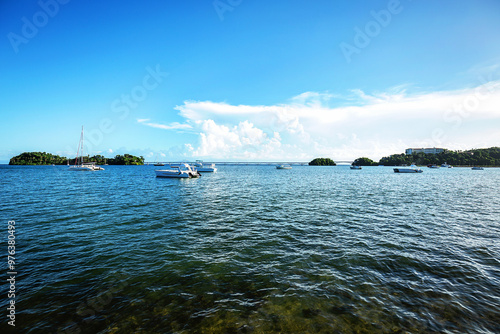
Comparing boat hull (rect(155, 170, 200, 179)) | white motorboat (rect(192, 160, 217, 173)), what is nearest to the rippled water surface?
boat hull (rect(155, 170, 200, 179))

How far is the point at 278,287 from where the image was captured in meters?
8.70

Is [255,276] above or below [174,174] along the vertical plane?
below

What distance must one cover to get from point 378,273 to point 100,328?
11.6 m

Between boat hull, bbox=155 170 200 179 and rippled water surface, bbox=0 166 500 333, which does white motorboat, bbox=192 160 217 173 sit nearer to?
boat hull, bbox=155 170 200 179

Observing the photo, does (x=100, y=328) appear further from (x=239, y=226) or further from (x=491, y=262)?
(x=491, y=262)

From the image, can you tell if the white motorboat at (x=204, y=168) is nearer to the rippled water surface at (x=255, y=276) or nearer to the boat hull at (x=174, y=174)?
the boat hull at (x=174, y=174)

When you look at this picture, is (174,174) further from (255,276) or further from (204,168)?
(255,276)

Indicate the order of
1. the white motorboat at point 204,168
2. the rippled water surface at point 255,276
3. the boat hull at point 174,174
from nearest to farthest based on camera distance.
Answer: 1. the rippled water surface at point 255,276
2. the boat hull at point 174,174
3. the white motorboat at point 204,168

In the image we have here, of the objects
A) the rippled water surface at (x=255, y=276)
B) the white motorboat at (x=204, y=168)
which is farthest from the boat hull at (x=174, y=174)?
the rippled water surface at (x=255, y=276)


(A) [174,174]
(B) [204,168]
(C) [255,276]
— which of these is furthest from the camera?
(B) [204,168]

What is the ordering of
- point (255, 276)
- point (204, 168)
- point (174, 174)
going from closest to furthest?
point (255, 276)
point (174, 174)
point (204, 168)

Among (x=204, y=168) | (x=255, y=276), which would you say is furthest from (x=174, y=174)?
(x=255, y=276)

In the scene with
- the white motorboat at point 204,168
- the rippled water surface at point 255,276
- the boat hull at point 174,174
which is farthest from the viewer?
the white motorboat at point 204,168

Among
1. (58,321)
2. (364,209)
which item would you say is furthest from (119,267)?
(364,209)
